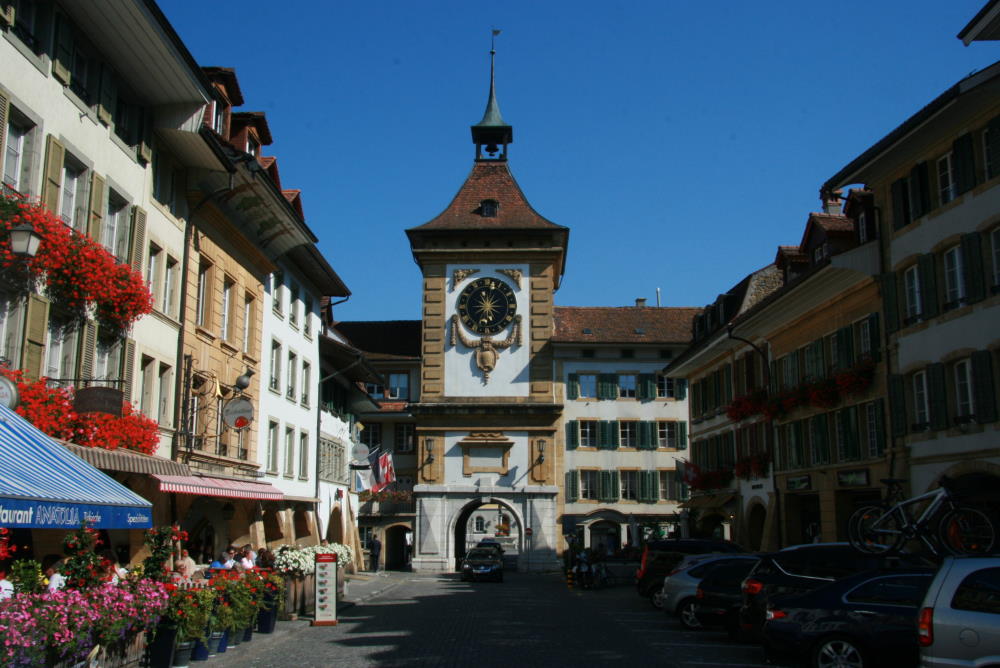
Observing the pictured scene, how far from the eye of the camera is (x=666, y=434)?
59719mm

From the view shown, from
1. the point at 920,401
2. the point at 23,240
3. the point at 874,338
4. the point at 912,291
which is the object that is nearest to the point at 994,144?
the point at 912,291

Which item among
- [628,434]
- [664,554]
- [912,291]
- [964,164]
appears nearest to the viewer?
[964,164]

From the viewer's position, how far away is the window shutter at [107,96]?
67.0 ft

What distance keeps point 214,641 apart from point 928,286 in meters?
17.3

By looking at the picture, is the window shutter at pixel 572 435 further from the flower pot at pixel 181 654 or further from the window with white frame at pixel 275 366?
the flower pot at pixel 181 654

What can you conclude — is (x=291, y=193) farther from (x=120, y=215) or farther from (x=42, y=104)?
(x=42, y=104)

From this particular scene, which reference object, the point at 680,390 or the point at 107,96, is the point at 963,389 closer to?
Result: the point at 107,96

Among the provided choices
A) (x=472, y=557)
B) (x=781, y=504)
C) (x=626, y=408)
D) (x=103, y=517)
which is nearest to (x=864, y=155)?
(x=781, y=504)

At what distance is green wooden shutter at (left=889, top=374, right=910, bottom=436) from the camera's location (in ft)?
84.2

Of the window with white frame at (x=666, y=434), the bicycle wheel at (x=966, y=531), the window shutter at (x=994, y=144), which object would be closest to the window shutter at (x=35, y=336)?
the bicycle wheel at (x=966, y=531)

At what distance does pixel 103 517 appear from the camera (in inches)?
465

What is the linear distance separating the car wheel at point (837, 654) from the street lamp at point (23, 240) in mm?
11969

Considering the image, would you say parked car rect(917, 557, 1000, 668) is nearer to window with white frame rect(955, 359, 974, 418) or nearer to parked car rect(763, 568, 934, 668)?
parked car rect(763, 568, 934, 668)

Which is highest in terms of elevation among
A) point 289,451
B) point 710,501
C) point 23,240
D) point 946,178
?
point 946,178
